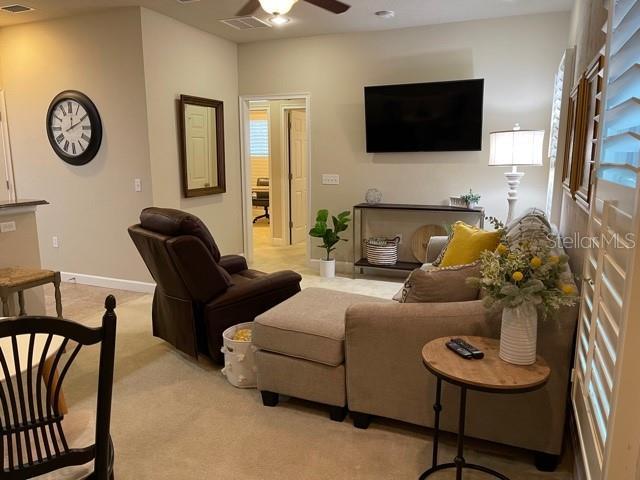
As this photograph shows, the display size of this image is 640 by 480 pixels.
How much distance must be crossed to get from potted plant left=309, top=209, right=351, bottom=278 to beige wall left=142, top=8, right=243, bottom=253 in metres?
1.21

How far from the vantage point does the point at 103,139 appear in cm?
495

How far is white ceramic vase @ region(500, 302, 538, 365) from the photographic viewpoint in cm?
186

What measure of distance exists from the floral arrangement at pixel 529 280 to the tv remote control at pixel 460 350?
0.20m

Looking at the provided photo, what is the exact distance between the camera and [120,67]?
4.74m

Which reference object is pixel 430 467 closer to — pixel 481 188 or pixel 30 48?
pixel 481 188

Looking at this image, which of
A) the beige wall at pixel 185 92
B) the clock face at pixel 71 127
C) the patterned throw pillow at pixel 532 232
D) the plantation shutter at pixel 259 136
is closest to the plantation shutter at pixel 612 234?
the patterned throw pillow at pixel 532 232

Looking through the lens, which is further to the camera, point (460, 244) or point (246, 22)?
point (246, 22)

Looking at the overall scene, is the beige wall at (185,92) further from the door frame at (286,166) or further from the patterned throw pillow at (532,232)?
the patterned throw pillow at (532,232)

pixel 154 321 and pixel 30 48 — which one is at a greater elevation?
pixel 30 48

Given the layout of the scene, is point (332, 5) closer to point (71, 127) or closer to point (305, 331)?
point (305, 331)

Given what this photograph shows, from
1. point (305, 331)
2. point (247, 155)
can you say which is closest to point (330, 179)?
point (247, 155)

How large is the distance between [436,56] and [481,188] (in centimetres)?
146

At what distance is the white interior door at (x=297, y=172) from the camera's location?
7234 millimetres

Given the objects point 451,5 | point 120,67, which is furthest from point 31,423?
point 451,5
